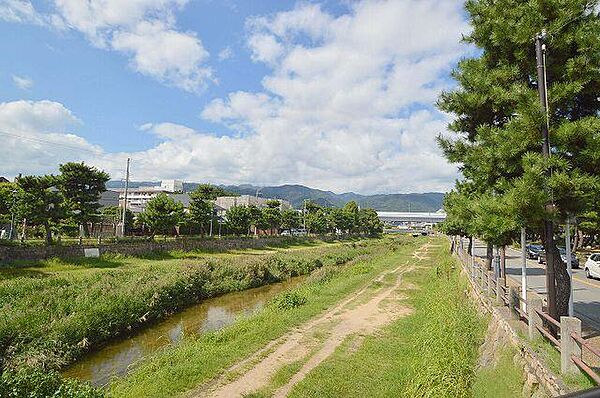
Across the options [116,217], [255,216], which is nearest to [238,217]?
[255,216]

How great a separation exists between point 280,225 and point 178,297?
44.1m

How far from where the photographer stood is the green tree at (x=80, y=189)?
103ft

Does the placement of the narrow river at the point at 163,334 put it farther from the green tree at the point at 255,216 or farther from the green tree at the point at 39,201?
the green tree at the point at 255,216

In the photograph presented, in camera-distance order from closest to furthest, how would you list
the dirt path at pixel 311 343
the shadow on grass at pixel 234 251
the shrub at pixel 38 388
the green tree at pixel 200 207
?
the shrub at pixel 38 388, the dirt path at pixel 311 343, the shadow on grass at pixel 234 251, the green tree at pixel 200 207

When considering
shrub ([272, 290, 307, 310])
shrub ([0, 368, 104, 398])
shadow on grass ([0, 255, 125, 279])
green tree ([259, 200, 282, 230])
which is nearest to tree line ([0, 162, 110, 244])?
shadow on grass ([0, 255, 125, 279])

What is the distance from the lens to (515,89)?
8.33 meters

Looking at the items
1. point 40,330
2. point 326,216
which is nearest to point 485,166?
point 40,330

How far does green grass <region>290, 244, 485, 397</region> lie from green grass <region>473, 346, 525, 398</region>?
0.26m

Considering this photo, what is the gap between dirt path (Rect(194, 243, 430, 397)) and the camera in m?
9.75

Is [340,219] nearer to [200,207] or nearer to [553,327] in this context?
[200,207]

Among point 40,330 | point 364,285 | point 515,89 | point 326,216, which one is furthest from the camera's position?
point 326,216

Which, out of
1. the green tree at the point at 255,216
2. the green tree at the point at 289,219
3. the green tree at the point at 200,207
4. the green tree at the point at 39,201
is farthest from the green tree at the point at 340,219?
the green tree at the point at 39,201

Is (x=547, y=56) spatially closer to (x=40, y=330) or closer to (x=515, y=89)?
(x=515, y=89)

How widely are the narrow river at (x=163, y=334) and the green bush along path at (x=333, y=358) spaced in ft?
5.99
